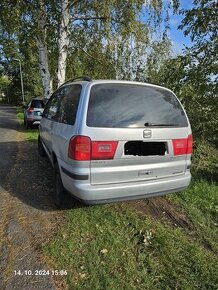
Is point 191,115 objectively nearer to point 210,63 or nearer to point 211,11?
point 210,63

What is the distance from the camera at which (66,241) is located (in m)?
3.49

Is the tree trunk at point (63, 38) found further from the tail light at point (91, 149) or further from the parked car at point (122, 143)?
the tail light at point (91, 149)

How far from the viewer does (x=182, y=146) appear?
4.02 metres

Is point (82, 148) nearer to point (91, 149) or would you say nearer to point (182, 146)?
point (91, 149)

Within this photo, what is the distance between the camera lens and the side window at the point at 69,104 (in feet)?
12.8

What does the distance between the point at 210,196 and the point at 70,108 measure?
9.28 feet

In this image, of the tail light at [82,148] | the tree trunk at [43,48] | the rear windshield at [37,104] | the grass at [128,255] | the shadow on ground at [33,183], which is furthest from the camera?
the rear windshield at [37,104]

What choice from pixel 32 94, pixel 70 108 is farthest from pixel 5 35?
pixel 32 94

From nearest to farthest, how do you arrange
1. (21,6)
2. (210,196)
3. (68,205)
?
(68,205)
(210,196)
(21,6)

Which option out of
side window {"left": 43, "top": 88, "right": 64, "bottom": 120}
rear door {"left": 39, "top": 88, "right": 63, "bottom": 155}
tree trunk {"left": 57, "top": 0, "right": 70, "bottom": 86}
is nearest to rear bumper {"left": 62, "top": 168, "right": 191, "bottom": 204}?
rear door {"left": 39, "top": 88, "right": 63, "bottom": 155}

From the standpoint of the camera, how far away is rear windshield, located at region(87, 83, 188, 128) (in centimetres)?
360

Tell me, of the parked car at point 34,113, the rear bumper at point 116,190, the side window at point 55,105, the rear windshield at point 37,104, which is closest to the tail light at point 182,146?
the rear bumper at point 116,190

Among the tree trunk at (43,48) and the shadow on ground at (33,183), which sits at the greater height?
the tree trunk at (43,48)

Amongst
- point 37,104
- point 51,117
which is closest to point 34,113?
point 37,104
